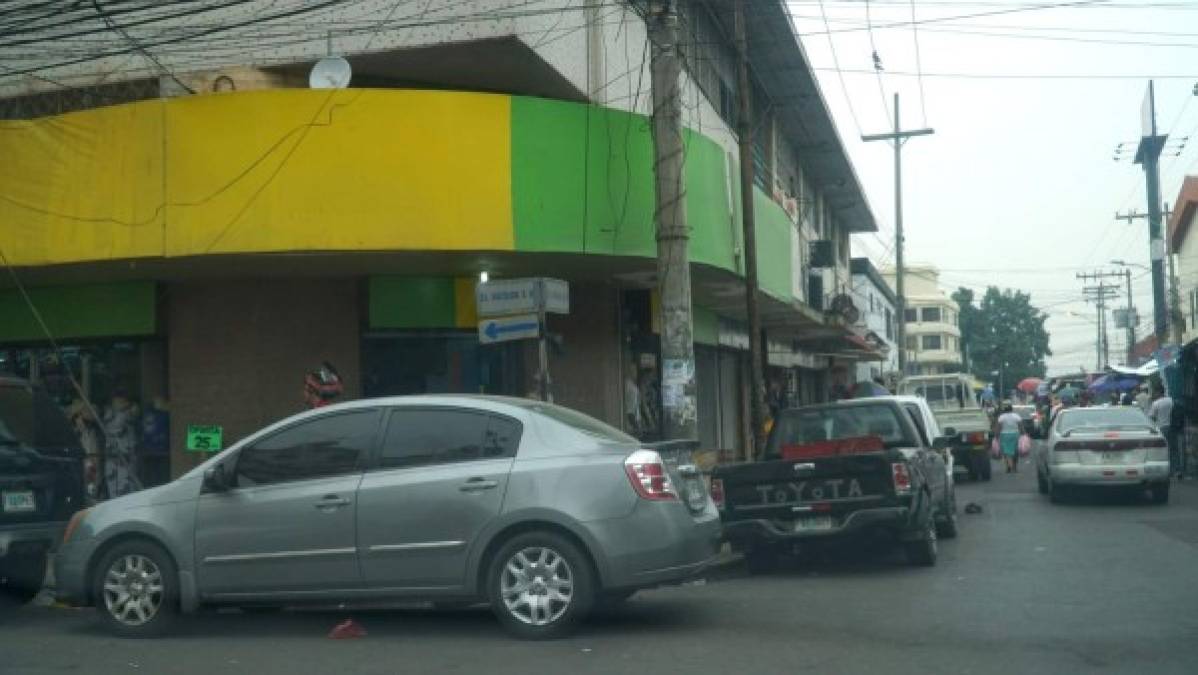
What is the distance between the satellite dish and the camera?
14055 mm

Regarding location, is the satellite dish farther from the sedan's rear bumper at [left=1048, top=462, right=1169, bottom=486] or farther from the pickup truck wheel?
the sedan's rear bumper at [left=1048, top=462, right=1169, bottom=486]

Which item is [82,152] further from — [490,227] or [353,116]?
[490,227]

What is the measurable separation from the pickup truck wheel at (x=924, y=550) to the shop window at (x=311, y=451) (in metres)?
5.56

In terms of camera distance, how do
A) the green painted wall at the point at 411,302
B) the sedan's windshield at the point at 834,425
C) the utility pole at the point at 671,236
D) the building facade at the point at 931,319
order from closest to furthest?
the utility pole at the point at 671,236
the sedan's windshield at the point at 834,425
the green painted wall at the point at 411,302
the building facade at the point at 931,319

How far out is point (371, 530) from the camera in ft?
28.6

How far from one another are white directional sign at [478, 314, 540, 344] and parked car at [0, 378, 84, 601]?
3929 mm

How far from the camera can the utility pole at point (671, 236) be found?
13148 mm

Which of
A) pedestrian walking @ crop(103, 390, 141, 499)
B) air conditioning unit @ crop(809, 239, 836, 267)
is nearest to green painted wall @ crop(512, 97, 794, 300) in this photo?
pedestrian walking @ crop(103, 390, 141, 499)

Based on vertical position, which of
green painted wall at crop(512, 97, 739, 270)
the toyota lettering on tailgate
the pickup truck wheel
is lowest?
the pickup truck wheel

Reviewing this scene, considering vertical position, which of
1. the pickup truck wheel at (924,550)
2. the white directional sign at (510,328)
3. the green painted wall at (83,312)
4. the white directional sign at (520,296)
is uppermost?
the green painted wall at (83,312)

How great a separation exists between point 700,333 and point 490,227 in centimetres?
756

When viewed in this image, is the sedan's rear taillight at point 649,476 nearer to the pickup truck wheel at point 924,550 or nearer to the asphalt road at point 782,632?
the asphalt road at point 782,632

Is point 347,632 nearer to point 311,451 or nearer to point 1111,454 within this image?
point 311,451

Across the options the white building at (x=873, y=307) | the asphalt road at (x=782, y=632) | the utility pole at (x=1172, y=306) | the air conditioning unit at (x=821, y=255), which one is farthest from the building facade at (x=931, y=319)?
the asphalt road at (x=782, y=632)
